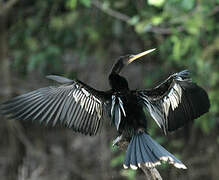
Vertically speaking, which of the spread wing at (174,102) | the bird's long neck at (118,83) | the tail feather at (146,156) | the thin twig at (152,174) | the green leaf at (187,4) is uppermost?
the green leaf at (187,4)

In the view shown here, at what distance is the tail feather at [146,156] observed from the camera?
3176 mm

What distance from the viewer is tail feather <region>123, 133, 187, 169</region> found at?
318cm

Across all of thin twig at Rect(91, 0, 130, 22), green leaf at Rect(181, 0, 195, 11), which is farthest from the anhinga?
thin twig at Rect(91, 0, 130, 22)

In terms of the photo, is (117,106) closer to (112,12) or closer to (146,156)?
(146,156)

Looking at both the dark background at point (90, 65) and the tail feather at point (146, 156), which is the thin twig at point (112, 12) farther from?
the tail feather at point (146, 156)

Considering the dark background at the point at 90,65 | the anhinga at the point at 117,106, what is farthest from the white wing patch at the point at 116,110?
the dark background at the point at 90,65

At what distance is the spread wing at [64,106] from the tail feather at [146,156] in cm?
46

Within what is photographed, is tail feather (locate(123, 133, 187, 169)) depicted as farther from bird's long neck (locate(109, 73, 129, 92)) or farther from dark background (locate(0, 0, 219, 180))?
dark background (locate(0, 0, 219, 180))

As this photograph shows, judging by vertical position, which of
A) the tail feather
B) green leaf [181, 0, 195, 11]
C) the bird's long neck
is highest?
green leaf [181, 0, 195, 11]

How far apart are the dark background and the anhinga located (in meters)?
1.99

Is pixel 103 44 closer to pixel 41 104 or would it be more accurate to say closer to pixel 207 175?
pixel 207 175

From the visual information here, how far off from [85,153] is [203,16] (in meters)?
3.81

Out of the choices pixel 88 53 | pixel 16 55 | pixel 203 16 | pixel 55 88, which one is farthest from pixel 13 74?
pixel 55 88

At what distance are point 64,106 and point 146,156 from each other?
0.85 m
